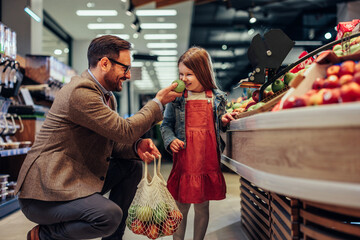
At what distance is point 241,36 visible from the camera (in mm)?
13000

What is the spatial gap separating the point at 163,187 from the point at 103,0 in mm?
7929

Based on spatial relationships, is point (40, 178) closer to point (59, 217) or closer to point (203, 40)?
point (59, 217)

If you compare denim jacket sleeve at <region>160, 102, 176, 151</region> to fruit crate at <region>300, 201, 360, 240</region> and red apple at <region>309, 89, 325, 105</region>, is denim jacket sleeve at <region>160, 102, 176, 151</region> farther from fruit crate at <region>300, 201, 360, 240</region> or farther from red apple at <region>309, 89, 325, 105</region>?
red apple at <region>309, 89, 325, 105</region>

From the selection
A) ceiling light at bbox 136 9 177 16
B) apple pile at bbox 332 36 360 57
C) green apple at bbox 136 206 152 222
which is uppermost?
→ ceiling light at bbox 136 9 177 16

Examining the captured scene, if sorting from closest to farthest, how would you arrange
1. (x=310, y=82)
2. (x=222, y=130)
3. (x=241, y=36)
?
(x=310, y=82), (x=222, y=130), (x=241, y=36)

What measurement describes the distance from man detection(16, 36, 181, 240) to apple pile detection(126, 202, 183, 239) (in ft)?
0.32

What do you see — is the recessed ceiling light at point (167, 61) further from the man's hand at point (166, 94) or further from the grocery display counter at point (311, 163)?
the grocery display counter at point (311, 163)

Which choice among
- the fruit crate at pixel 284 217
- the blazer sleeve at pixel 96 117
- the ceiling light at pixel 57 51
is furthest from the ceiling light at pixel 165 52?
the fruit crate at pixel 284 217

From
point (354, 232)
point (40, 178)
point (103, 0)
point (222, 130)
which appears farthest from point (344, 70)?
point (103, 0)

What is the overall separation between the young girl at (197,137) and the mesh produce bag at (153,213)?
0.20m

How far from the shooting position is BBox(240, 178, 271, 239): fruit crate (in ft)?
6.79

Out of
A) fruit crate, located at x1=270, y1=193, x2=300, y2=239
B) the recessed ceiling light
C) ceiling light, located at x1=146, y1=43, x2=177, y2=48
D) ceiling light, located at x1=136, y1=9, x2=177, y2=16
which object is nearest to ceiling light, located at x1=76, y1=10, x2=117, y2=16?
ceiling light, located at x1=136, y1=9, x2=177, y2=16

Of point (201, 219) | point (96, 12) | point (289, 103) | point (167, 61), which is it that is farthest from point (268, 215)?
point (167, 61)

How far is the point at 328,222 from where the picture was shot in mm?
1143
